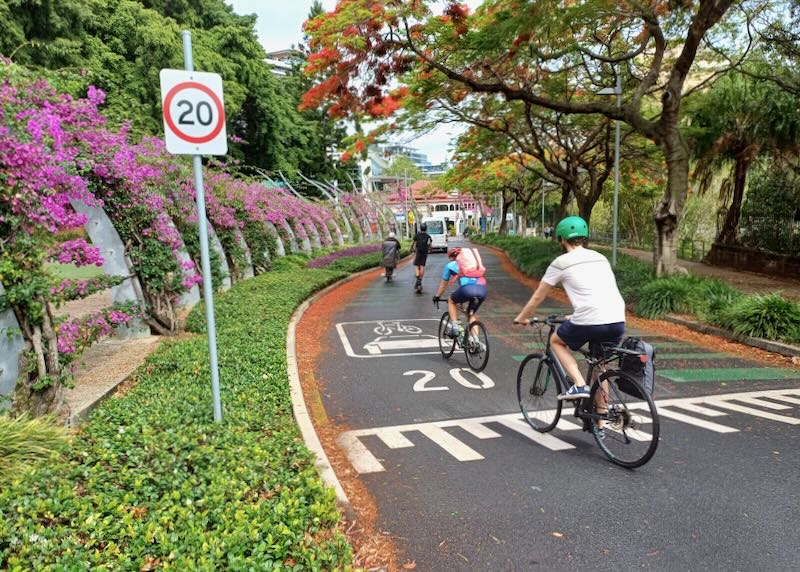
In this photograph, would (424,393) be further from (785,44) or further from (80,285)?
(785,44)

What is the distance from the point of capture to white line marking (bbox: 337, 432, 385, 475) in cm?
447

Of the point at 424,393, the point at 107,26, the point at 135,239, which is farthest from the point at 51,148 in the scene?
the point at 107,26

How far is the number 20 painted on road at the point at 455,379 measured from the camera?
6.67 meters

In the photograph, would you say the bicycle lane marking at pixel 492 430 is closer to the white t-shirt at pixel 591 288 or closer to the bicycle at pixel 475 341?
the white t-shirt at pixel 591 288

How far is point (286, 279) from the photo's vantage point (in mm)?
15367

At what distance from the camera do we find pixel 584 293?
4.34 meters

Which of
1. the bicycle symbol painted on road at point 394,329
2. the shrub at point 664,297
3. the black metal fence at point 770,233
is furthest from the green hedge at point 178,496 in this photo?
the black metal fence at point 770,233

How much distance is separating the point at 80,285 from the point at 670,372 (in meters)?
7.32

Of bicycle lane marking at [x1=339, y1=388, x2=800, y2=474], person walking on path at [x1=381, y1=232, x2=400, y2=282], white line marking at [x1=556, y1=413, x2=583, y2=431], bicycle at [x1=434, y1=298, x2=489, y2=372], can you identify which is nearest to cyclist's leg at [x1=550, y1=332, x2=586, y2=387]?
bicycle lane marking at [x1=339, y1=388, x2=800, y2=474]

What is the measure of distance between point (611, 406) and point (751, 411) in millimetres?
2258

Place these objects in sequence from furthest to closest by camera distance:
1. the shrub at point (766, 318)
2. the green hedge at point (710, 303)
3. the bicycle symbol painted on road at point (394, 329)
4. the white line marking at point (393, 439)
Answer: the bicycle symbol painted on road at point (394, 329) → the green hedge at point (710, 303) → the shrub at point (766, 318) → the white line marking at point (393, 439)

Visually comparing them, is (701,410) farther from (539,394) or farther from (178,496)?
(178,496)

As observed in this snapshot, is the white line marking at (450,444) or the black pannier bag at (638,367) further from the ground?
the black pannier bag at (638,367)

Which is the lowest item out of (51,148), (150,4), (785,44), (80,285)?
(80,285)
